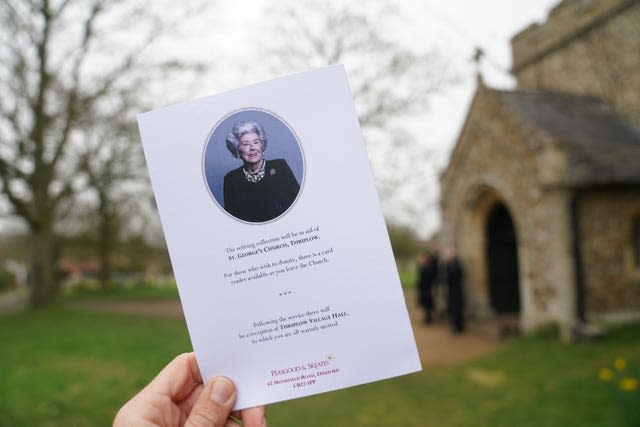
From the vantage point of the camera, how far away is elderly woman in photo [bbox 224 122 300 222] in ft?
4.40

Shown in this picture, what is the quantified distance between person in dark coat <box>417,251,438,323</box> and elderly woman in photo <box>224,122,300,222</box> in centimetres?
976

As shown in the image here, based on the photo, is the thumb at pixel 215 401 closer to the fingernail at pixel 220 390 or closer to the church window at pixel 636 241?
the fingernail at pixel 220 390

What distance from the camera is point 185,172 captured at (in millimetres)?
1371

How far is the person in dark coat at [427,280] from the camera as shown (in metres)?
10.6

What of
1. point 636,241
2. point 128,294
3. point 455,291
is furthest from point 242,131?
point 128,294

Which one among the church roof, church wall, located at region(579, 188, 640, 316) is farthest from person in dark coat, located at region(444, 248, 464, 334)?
the church roof

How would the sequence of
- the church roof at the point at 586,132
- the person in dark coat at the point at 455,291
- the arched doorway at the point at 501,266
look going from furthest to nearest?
the arched doorway at the point at 501,266 → the person in dark coat at the point at 455,291 → the church roof at the point at 586,132

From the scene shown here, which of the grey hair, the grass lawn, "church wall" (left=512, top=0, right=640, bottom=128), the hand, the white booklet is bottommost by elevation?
the grass lawn

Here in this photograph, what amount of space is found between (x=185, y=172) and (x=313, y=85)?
47cm

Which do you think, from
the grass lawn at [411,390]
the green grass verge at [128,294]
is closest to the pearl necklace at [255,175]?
the grass lawn at [411,390]

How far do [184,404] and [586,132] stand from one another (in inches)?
407

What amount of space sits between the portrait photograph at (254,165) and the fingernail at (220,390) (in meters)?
0.50

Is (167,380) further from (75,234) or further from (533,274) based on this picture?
(75,234)

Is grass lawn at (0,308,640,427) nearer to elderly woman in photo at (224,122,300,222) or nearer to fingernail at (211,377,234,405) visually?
fingernail at (211,377,234,405)
